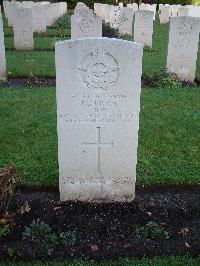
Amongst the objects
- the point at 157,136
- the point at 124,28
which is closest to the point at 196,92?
the point at 157,136

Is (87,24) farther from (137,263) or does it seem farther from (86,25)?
(137,263)

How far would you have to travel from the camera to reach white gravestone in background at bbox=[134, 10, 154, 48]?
46.3 feet

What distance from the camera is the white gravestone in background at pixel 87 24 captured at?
38.8ft

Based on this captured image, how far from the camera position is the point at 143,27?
1445cm

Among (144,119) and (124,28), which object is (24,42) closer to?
(124,28)

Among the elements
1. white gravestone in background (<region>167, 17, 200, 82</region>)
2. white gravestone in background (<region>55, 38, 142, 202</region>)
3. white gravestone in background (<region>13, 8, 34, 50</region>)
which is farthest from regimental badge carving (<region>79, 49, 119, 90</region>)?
white gravestone in background (<region>13, 8, 34, 50</region>)

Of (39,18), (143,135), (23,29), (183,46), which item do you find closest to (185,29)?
(183,46)

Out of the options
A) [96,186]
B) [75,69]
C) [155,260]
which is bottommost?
[155,260]

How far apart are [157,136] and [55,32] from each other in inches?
512

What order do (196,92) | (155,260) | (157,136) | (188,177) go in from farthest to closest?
(196,92), (157,136), (188,177), (155,260)

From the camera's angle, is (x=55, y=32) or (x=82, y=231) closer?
(x=82, y=231)

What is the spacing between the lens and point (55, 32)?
1834 centimetres

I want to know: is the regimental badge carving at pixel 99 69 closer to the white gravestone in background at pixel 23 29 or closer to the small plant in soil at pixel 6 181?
the small plant in soil at pixel 6 181

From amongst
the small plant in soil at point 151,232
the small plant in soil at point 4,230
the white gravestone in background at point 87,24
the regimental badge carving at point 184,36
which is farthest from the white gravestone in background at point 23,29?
the small plant in soil at point 151,232
